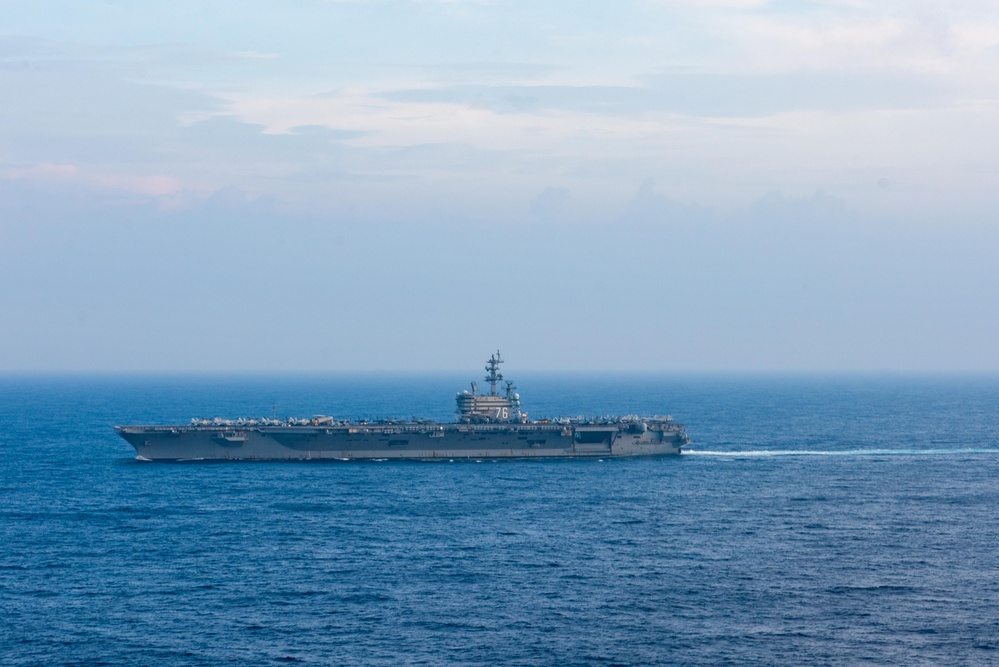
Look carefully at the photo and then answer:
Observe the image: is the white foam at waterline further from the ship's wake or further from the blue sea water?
the blue sea water

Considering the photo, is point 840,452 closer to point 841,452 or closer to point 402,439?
point 841,452

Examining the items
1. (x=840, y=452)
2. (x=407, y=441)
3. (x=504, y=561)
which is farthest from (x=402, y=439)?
(x=504, y=561)

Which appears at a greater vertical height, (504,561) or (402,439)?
(402,439)

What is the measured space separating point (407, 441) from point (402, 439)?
0.39 meters

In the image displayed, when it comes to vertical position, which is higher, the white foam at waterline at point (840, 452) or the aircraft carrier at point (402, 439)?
the aircraft carrier at point (402, 439)

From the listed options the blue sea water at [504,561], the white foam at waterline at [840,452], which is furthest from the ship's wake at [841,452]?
the blue sea water at [504,561]

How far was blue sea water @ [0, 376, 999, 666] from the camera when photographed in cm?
3581

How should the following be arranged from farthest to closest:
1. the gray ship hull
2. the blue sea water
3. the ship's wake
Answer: the ship's wake
the gray ship hull
the blue sea water

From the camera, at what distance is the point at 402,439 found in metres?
81.6

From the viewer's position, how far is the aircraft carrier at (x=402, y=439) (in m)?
79.8

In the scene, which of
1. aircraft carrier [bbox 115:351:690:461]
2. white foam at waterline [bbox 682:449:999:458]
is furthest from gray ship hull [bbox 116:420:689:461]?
white foam at waterline [bbox 682:449:999:458]

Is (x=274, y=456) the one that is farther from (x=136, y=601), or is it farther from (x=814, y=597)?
(x=814, y=597)

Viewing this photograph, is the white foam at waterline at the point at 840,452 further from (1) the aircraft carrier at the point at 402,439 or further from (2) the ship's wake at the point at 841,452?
(1) the aircraft carrier at the point at 402,439

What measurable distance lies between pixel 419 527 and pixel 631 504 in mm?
13096
